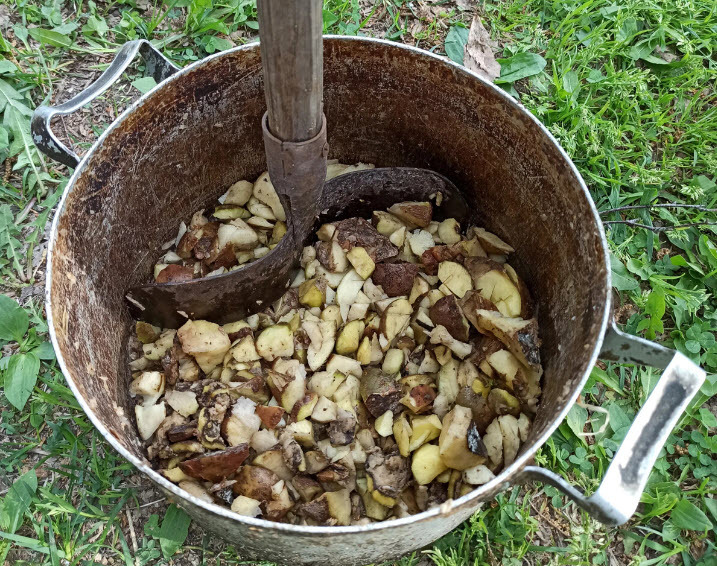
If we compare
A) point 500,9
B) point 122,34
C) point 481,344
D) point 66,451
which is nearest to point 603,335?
point 481,344

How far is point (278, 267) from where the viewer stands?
1.23m

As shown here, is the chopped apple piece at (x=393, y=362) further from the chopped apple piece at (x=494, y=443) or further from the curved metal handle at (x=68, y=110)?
the curved metal handle at (x=68, y=110)

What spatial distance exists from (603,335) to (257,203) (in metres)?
0.81

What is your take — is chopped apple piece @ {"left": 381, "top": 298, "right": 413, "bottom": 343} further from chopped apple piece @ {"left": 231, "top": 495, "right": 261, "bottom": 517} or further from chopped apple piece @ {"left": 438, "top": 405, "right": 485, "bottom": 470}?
chopped apple piece @ {"left": 231, "top": 495, "right": 261, "bottom": 517}

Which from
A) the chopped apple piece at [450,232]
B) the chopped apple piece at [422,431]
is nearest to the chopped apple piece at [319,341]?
the chopped apple piece at [422,431]

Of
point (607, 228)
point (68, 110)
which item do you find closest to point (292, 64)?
point (68, 110)

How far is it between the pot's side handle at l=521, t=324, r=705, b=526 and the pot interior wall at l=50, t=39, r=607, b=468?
0.41ft

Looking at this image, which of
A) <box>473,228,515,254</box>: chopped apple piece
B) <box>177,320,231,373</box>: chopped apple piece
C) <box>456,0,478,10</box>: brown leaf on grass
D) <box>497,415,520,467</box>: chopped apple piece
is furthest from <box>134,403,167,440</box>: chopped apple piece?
<box>456,0,478,10</box>: brown leaf on grass

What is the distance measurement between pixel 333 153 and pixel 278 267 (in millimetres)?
365

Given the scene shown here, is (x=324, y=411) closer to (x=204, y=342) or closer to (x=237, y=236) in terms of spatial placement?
(x=204, y=342)

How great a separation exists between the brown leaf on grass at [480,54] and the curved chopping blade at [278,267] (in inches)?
18.8

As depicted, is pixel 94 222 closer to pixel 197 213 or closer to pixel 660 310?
pixel 197 213

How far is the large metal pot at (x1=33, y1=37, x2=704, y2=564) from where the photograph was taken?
78 centimetres

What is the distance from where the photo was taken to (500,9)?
1750mm
